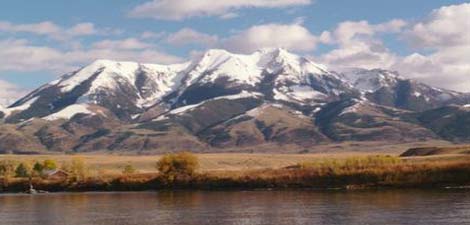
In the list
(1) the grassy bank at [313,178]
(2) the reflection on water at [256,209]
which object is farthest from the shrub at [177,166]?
(2) the reflection on water at [256,209]

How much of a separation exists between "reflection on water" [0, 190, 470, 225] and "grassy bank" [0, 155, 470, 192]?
70.9 ft

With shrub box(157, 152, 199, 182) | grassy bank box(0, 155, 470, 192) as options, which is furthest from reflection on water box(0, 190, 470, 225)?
shrub box(157, 152, 199, 182)

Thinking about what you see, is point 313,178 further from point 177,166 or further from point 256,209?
point 256,209

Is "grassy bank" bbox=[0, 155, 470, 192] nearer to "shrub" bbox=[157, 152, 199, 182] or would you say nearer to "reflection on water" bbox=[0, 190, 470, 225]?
"shrub" bbox=[157, 152, 199, 182]

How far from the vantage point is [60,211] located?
387 feet

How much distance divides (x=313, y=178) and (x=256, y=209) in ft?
201

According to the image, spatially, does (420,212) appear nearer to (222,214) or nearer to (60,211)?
(222,214)

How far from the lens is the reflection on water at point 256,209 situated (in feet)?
304

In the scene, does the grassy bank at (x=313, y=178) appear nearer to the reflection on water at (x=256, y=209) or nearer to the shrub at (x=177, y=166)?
the shrub at (x=177, y=166)


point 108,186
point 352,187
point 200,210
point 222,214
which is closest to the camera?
point 222,214

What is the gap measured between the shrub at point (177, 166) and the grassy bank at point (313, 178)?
0.78 meters

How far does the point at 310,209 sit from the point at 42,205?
50392mm

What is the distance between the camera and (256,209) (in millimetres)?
110812

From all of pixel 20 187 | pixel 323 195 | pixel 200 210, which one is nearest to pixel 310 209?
pixel 200 210
